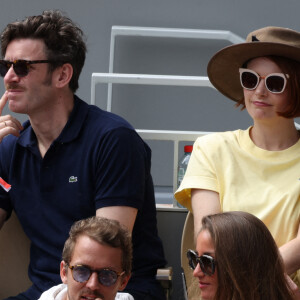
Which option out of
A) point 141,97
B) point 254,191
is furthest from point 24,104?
point 141,97

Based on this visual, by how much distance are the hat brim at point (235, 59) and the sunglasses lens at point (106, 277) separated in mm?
1189

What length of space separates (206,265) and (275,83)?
1018 mm

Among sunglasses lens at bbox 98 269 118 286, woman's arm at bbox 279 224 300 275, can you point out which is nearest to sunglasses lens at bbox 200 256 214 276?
sunglasses lens at bbox 98 269 118 286

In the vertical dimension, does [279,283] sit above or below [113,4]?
below

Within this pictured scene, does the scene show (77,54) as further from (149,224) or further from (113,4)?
(113,4)

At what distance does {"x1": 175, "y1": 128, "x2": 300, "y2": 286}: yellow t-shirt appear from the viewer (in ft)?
10.8

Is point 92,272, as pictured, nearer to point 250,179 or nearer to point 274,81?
point 250,179

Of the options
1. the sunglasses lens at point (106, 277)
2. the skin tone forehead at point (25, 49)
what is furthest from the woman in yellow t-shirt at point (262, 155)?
the skin tone forehead at point (25, 49)

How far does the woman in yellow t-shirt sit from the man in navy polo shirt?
254mm

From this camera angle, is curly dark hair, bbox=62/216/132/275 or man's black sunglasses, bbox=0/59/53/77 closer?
curly dark hair, bbox=62/216/132/275

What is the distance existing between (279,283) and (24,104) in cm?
147

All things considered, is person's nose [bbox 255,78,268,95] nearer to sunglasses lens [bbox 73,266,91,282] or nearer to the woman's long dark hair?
the woman's long dark hair

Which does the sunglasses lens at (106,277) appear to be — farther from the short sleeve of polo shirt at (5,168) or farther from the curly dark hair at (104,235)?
the short sleeve of polo shirt at (5,168)

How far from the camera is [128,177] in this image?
11.2ft
